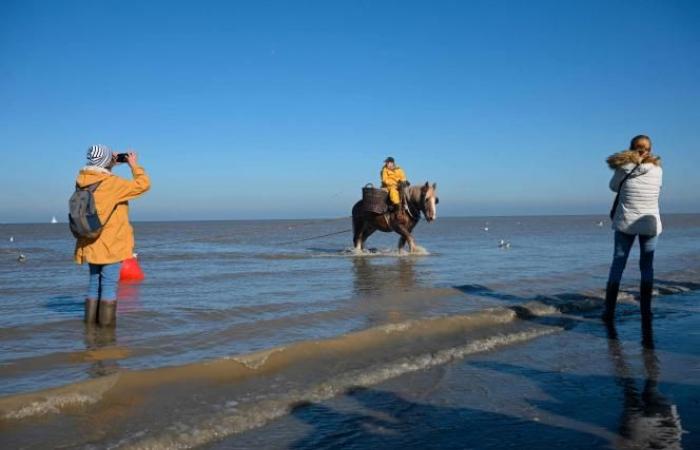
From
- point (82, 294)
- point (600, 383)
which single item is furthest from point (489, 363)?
point (82, 294)

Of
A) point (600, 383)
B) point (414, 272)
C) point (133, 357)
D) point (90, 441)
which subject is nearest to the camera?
point (90, 441)

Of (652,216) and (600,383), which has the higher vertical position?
(652,216)

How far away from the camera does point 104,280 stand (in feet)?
17.9

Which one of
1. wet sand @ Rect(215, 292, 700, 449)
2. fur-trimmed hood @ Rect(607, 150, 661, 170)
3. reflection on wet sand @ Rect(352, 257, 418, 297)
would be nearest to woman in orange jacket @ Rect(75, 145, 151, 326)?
wet sand @ Rect(215, 292, 700, 449)

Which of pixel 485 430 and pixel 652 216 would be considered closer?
pixel 485 430

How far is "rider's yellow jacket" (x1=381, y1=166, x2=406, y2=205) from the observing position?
48.6 feet

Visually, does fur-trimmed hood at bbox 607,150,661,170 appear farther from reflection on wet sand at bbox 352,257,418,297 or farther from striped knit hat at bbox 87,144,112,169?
striped knit hat at bbox 87,144,112,169

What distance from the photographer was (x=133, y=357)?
4570 mm

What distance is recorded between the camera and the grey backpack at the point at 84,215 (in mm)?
5094

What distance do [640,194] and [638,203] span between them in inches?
3.8

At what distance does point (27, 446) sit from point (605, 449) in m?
2.89

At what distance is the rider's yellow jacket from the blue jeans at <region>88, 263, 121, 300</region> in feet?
32.5

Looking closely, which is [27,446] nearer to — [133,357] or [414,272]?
[133,357]

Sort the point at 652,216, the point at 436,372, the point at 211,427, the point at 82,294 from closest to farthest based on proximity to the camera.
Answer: the point at 211,427
the point at 436,372
the point at 652,216
the point at 82,294
